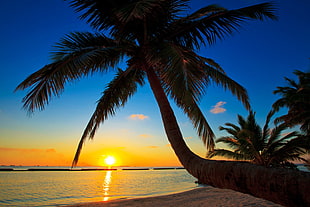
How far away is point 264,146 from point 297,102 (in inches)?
158

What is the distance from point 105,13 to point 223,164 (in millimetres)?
3953

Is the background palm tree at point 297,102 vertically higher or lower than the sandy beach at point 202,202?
higher

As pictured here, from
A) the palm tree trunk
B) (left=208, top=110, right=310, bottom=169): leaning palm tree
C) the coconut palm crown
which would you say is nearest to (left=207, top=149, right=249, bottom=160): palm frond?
(left=208, top=110, right=310, bottom=169): leaning palm tree

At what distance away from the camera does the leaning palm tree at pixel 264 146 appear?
14.0 metres

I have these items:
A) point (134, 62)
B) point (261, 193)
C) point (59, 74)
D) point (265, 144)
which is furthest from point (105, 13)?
point (265, 144)

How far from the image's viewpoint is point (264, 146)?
1561 centimetres

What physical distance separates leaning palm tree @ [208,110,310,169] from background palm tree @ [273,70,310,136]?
934 millimetres

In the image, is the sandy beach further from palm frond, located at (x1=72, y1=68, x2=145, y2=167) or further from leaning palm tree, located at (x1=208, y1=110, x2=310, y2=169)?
palm frond, located at (x1=72, y1=68, x2=145, y2=167)

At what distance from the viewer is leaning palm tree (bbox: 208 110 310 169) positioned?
46.0 ft

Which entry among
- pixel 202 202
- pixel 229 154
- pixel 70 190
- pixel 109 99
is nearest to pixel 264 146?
pixel 229 154

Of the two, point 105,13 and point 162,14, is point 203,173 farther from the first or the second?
point 105,13

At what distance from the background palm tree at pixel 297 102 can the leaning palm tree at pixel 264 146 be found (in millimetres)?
934

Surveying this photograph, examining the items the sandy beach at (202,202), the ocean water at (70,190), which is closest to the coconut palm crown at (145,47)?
the sandy beach at (202,202)

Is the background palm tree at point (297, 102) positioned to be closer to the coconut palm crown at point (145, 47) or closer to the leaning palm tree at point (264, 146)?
the leaning palm tree at point (264, 146)
